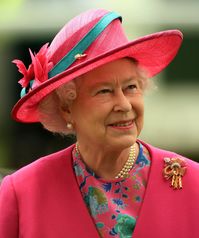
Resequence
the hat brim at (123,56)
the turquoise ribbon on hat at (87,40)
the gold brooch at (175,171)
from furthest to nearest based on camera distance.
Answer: the gold brooch at (175,171)
the turquoise ribbon on hat at (87,40)
the hat brim at (123,56)

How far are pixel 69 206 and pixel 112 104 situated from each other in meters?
0.46

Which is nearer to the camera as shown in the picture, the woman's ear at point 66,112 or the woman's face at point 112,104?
the woman's face at point 112,104

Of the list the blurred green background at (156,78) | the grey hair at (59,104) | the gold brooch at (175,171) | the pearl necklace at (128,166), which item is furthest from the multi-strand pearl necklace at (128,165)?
the blurred green background at (156,78)

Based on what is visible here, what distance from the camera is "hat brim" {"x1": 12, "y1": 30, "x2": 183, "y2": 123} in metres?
2.44

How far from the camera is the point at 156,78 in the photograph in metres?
7.09

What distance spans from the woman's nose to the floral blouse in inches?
11.9

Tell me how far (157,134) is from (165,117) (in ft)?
0.75

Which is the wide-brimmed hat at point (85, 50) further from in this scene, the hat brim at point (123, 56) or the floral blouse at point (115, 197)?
the floral blouse at point (115, 197)

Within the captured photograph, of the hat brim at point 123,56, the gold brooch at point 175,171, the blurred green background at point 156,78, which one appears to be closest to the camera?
the hat brim at point 123,56

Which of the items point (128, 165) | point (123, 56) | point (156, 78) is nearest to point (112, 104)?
point (123, 56)

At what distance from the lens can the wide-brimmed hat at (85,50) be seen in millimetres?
2467

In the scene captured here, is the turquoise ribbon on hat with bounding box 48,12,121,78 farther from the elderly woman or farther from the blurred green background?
the blurred green background

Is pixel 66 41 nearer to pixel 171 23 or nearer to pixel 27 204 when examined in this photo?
pixel 27 204

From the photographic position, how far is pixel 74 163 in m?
2.76
